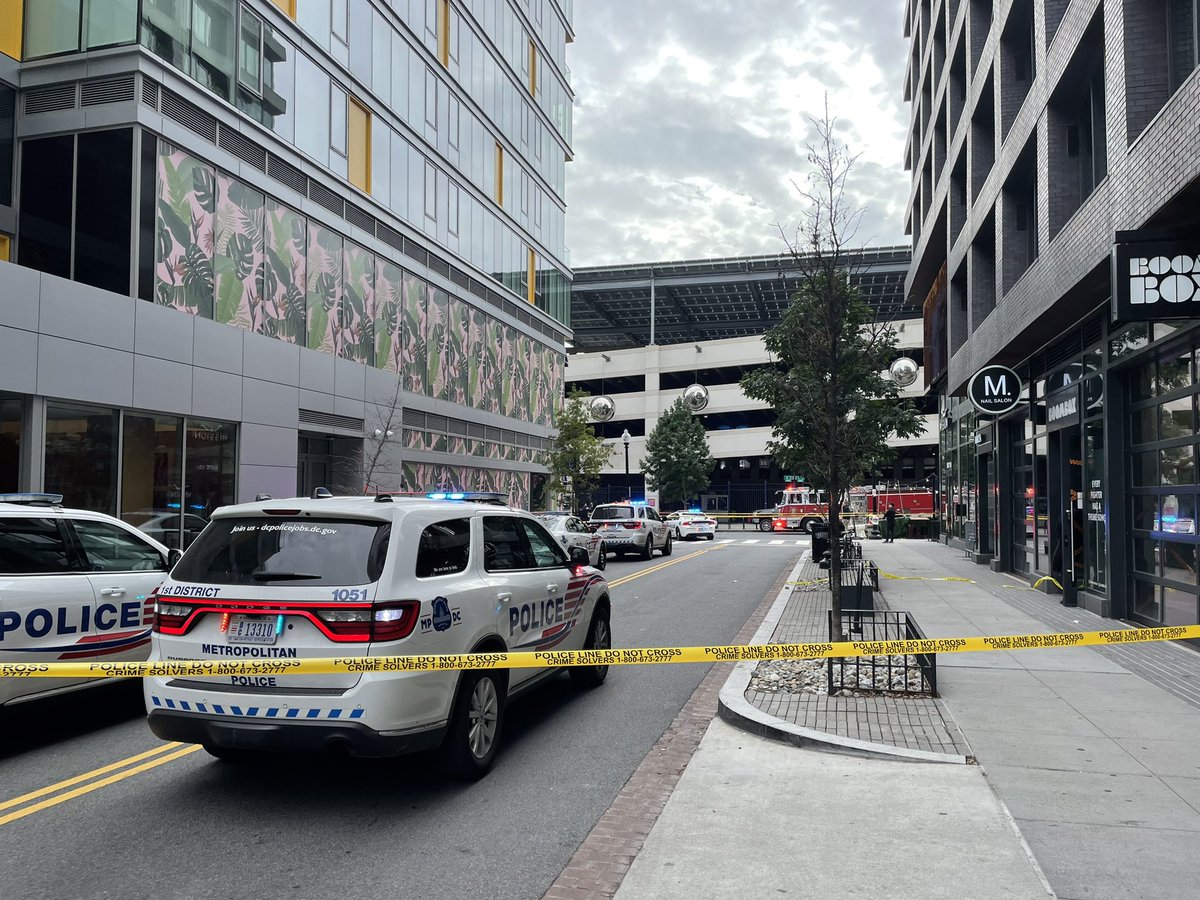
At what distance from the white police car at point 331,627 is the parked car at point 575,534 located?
1522cm

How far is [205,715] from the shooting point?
18.0 ft

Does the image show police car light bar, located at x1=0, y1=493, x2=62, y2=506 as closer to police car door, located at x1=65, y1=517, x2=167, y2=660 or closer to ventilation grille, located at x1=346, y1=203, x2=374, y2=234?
police car door, located at x1=65, y1=517, x2=167, y2=660

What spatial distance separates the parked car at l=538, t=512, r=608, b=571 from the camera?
21953mm

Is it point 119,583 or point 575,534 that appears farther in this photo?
point 575,534

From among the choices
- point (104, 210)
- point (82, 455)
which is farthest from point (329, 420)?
point (82, 455)

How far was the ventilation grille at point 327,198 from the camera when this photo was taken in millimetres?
24953

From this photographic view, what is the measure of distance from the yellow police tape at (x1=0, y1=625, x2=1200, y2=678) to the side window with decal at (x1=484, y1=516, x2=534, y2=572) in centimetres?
69

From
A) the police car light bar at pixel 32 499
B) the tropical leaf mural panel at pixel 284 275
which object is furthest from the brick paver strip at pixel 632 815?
the tropical leaf mural panel at pixel 284 275

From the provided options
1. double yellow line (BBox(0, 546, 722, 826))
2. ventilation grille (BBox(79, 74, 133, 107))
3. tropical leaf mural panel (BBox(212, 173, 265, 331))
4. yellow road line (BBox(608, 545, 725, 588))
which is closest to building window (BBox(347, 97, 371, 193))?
tropical leaf mural panel (BBox(212, 173, 265, 331))

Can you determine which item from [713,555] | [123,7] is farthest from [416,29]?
[713,555]

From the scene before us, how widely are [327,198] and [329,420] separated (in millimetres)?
5997

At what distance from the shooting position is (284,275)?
77.5 feet

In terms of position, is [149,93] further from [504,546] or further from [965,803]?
[965,803]

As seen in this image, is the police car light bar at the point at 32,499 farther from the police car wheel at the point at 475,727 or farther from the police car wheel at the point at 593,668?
the police car wheel at the point at 593,668
